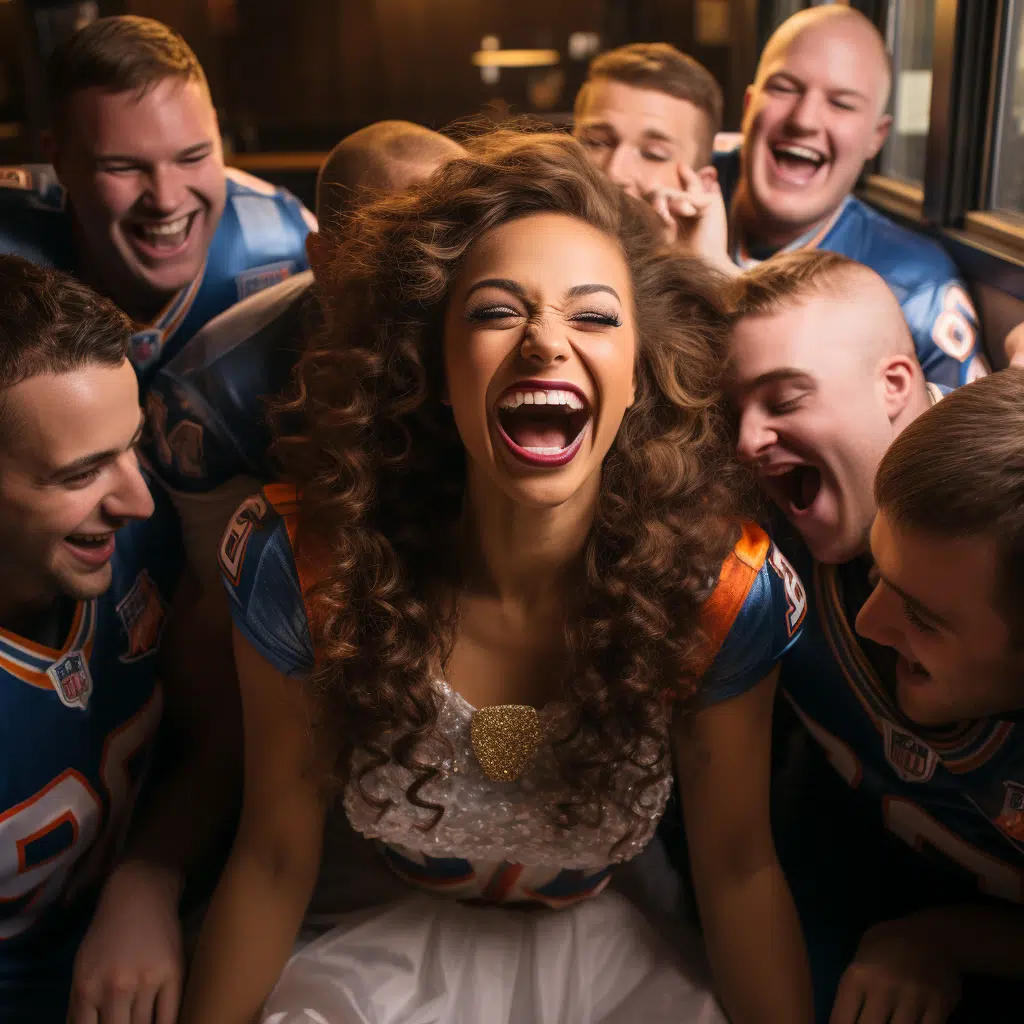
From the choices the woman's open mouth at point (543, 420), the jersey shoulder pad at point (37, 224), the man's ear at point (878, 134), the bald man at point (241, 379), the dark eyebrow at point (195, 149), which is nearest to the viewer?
the woman's open mouth at point (543, 420)

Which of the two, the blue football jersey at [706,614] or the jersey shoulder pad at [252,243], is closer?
the blue football jersey at [706,614]

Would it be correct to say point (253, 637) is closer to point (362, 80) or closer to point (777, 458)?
point (777, 458)

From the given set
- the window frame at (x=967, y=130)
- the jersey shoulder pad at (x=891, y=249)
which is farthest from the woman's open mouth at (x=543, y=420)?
the window frame at (x=967, y=130)

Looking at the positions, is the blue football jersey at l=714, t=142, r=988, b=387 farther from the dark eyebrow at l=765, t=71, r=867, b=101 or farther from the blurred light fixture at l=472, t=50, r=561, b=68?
the blurred light fixture at l=472, t=50, r=561, b=68

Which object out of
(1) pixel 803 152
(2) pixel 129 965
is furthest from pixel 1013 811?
(1) pixel 803 152

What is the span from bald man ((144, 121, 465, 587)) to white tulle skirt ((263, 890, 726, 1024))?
1.93ft

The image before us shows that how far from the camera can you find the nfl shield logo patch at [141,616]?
5.00 ft

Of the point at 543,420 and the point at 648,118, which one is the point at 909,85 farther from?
the point at 543,420

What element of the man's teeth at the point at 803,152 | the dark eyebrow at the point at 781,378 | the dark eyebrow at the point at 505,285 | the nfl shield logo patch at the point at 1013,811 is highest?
the dark eyebrow at the point at 505,285

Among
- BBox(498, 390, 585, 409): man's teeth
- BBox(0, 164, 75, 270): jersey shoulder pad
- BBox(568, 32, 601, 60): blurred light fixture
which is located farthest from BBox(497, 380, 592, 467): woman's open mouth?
BBox(568, 32, 601, 60): blurred light fixture

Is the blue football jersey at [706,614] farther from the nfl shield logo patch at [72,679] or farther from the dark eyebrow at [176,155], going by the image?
the dark eyebrow at [176,155]

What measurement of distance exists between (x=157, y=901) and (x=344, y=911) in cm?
23

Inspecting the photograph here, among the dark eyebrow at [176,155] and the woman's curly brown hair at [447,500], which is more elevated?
the dark eyebrow at [176,155]

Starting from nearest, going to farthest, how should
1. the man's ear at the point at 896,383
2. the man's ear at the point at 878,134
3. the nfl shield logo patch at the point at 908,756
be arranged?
the nfl shield logo patch at the point at 908,756 < the man's ear at the point at 896,383 < the man's ear at the point at 878,134
